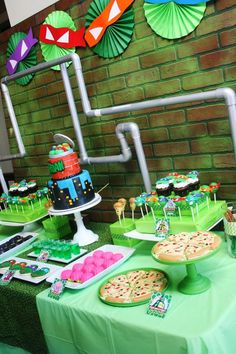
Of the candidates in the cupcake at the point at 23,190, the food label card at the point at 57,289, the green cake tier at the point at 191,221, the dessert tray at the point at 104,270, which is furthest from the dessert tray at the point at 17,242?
the green cake tier at the point at 191,221

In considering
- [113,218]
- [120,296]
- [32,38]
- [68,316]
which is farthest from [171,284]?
[32,38]

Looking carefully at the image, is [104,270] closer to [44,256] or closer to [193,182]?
[44,256]

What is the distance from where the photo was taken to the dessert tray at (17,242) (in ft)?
6.28

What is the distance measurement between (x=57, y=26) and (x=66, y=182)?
972 mm

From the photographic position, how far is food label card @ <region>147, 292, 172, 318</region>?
3.55 ft

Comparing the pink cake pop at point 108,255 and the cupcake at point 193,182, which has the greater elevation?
the cupcake at point 193,182

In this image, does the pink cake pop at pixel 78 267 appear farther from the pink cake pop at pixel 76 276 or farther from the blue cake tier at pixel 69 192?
the blue cake tier at pixel 69 192

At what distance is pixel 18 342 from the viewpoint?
161 centimetres

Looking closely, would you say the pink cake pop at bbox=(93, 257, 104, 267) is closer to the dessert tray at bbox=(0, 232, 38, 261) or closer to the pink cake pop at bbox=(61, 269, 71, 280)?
the pink cake pop at bbox=(61, 269, 71, 280)

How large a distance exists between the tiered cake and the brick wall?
37cm

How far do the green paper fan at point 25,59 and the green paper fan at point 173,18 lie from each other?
906 mm

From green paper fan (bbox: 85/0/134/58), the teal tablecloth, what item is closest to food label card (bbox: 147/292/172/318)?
the teal tablecloth

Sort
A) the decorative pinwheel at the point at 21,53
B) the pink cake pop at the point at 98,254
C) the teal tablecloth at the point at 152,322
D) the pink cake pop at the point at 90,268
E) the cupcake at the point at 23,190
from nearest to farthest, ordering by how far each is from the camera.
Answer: the teal tablecloth at the point at 152,322, the pink cake pop at the point at 90,268, the pink cake pop at the point at 98,254, the cupcake at the point at 23,190, the decorative pinwheel at the point at 21,53

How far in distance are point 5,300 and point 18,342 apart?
0.20 metres
